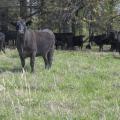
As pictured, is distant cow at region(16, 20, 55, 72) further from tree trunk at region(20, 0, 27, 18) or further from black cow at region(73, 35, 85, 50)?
tree trunk at region(20, 0, 27, 18)

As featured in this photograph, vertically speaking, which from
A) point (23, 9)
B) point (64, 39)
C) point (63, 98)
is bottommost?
point (64, 39)

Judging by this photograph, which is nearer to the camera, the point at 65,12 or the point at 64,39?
the point at 65,12

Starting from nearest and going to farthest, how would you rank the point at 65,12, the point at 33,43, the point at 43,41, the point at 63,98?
the point at 63,98 < the point at 33,43 < the point at 43,41 < the point at 65,12

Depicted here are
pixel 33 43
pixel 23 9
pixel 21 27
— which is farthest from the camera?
pixel 23 9

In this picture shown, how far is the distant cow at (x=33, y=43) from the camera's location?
564 inches

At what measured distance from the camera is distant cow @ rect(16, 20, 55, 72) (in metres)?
14.3

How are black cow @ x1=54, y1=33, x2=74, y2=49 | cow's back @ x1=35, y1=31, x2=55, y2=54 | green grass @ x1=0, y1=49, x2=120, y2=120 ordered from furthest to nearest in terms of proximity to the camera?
1. black cow @ x1=54, y1=33, x2=74, y2=49
2. cow's back @ x1=35, y1=31, x2=55, y2=54
3. green grass @ x1=0, y1=49, x2=120, y2=120

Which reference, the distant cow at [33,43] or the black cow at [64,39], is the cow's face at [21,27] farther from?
the black cow at [64,39]

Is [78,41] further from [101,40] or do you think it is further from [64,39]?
[101,40]

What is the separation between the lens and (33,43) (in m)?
14.9

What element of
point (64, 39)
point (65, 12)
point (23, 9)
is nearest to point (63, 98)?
point (65, 12)

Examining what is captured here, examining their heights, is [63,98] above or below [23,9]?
below

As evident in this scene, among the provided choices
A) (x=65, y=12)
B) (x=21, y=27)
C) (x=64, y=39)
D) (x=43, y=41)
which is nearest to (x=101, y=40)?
(x=64, y=39)

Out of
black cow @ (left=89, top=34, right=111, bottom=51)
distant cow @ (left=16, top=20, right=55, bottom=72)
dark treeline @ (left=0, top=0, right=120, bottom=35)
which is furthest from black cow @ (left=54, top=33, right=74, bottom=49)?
distant cow @ (left=16, top=20, right=55, bottom=72)
